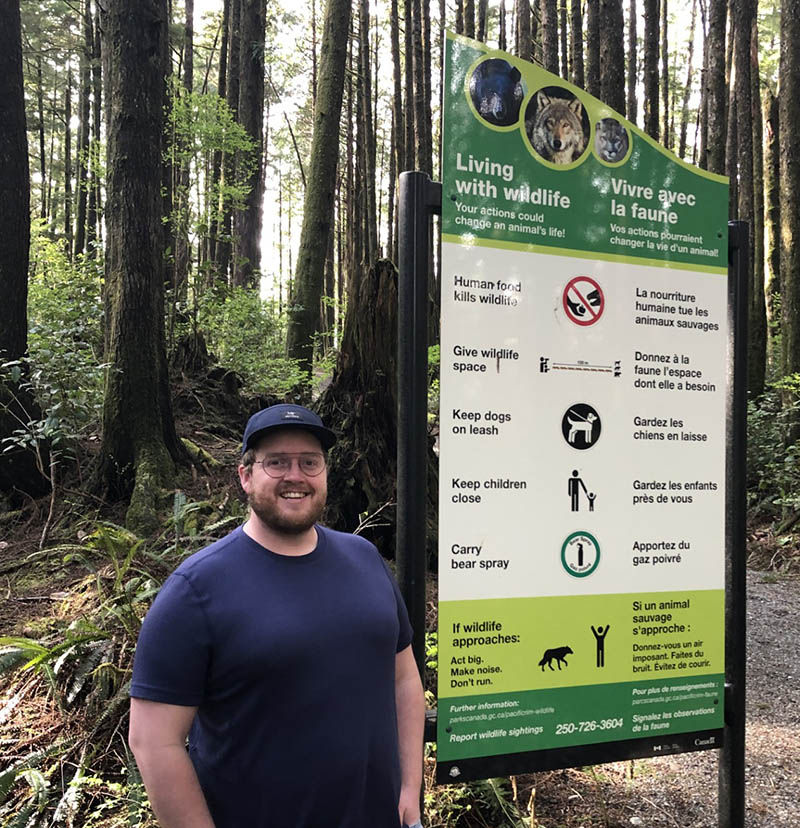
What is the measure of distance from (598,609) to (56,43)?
93.9 ft

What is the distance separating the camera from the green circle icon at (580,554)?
243 cm

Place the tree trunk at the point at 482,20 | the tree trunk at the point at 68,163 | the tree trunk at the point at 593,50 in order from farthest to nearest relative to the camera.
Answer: the tree trunk at the point at 68,163, the tree trunk at the point at 482,20, the tree trunk at the point at 593,50

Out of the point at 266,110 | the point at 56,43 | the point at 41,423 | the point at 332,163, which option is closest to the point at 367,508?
the point at 41,423

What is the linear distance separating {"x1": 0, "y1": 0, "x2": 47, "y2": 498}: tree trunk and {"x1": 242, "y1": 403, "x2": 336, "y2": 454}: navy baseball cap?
6.01 meters

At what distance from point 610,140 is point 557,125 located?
Result: 0.24 meters

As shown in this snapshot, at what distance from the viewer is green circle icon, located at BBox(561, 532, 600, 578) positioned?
7.98 feet

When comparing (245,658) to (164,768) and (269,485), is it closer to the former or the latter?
(164,768)

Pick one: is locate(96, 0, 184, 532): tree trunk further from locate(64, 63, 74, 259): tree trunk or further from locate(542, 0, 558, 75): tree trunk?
locate(64, 63, 74, 259): tree trunk

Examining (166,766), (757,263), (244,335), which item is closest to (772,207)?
(757,263)

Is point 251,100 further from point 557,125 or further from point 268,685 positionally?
point 268,685

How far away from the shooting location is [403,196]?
7.66 feet

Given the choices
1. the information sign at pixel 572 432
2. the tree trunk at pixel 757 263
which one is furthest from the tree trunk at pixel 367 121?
the information sign at pixel 572 432

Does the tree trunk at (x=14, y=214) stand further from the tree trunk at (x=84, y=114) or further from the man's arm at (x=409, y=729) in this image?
the tree trunk at (x=84, y=114)

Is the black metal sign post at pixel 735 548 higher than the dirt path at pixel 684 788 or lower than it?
higher
